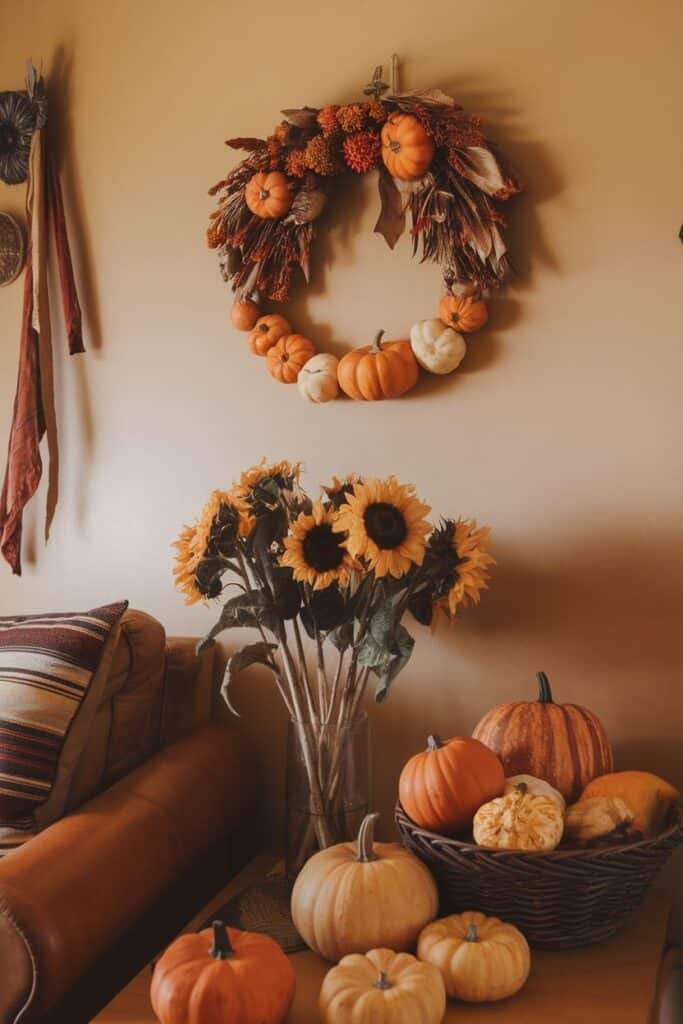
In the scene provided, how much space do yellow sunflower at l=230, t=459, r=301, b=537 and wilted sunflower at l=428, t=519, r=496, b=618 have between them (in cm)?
28

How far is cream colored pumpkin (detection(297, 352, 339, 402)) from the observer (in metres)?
1.78

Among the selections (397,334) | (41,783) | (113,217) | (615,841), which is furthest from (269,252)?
(615,841)

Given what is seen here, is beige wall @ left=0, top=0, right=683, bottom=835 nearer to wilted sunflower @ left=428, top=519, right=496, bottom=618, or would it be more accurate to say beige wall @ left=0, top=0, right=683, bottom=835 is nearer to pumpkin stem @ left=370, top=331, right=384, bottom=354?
pumpkin stem @ left=370, top=331, right=384, bottom=354

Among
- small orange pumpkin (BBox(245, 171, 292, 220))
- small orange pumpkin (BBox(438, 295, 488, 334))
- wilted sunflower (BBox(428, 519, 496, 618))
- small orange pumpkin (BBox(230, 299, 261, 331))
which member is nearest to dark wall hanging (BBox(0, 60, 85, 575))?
small orange pumpkin (BBox(230, 299, 261, 331))

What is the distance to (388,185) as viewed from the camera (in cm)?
175

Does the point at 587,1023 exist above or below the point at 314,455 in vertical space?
below

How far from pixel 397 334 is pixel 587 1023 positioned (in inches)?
46.2

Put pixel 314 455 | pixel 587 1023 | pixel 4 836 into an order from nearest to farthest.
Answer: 1. pixel 587 1023
2. pixel 4 836
3. pixel 314 455

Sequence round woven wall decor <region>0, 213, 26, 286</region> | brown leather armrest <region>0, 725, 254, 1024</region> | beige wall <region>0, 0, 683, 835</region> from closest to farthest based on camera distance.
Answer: brown leather armrest <region>0, 725, 254, 1024</region>
beige wall <region>0, 0, 683, 835</region>
round woven wall decor <region>0, 213, 26, 286</region>

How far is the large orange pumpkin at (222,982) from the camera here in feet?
3.65

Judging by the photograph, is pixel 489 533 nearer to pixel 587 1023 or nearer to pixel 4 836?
pixel 587 1023

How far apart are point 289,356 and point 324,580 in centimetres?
57

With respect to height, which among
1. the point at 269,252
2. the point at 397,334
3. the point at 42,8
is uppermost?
the point at 42,8

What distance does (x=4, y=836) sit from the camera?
150 centimetres
